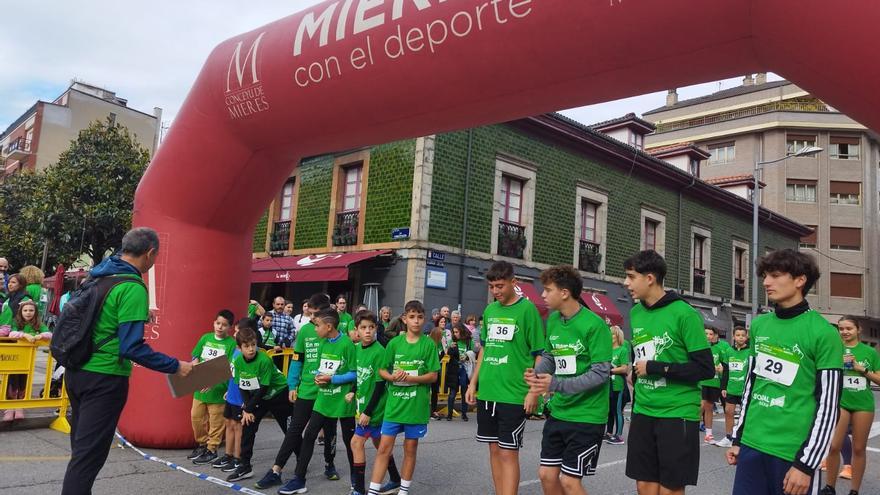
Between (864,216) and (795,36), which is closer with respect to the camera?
(795,36)

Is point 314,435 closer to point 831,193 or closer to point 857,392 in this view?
point 857,392

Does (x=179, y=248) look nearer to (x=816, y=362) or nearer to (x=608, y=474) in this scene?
(x=608, y=474)

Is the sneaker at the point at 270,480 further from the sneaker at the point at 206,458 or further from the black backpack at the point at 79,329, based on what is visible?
→ the black backpack at the point at 79,329

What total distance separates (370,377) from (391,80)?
8.09 feet

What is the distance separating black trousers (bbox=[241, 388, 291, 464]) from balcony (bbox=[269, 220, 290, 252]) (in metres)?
12.7

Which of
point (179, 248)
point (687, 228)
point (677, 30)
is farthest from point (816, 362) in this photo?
point (687, 228)

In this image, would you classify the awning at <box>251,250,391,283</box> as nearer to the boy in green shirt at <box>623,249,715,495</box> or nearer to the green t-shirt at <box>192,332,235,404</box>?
the green t-shirt at <box>192,332,235,404</box>

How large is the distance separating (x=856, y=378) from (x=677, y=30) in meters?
4.09

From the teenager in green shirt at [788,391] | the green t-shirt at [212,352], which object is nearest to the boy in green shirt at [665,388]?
the teenager in green shirt at [788,391]

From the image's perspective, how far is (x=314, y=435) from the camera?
18.0 ft

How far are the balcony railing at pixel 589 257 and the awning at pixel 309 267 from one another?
6.73 metres

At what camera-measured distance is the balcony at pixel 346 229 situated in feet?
54.9

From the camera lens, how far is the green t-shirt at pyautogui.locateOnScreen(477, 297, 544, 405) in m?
4.61

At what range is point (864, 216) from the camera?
133 ft
